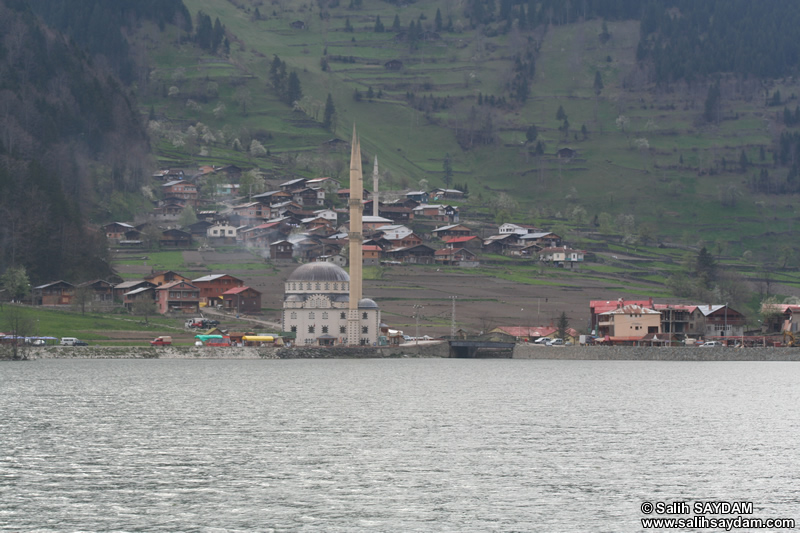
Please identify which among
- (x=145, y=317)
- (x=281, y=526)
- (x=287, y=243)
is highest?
(x=287, y=243)

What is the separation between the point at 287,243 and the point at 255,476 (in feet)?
437

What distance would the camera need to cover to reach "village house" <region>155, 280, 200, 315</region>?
13525 centimetres

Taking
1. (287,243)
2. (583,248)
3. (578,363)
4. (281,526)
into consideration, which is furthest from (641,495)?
(583,248)

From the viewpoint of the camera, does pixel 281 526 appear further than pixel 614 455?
No

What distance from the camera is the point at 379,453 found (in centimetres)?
4797

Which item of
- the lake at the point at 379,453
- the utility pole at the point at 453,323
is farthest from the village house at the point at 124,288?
the lake at the point at 379,453

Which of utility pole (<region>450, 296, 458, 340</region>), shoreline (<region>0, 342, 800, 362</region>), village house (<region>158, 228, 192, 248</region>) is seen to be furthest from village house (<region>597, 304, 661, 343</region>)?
village house (<region>158, 228, 192, 248</region>)

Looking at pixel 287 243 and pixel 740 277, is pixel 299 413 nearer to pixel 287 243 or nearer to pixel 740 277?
pixel 287 243

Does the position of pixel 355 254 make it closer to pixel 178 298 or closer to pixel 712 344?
pixel 178 298

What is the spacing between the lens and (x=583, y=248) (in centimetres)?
19412

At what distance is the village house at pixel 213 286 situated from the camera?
14138 cm

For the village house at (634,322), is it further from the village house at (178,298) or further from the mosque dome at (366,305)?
the village house at (178,298)

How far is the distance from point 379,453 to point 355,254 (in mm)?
81451

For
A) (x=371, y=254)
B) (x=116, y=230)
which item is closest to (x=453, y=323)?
(x=371, y=254)
